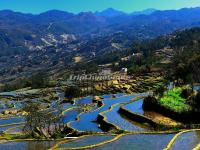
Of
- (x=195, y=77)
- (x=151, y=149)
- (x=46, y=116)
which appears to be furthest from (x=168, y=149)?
(x=195, y=77)

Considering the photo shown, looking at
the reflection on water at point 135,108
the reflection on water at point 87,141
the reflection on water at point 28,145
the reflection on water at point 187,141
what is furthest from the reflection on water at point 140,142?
the reflection on water at point 135,108

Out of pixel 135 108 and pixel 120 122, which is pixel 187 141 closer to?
pixel 120 122

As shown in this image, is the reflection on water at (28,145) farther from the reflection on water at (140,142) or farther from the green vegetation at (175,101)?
the green vegetation at (175,101)

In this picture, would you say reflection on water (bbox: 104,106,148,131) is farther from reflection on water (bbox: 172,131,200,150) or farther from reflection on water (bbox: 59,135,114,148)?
reflection on water (bbox: 172,131,200,150)

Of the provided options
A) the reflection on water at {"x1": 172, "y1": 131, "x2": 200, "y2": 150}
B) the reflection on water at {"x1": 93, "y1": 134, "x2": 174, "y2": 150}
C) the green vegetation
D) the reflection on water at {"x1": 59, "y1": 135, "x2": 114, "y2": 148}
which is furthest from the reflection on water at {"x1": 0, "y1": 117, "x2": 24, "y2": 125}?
the reflection on water at {"x1": 172, "y1": 131, "x2": 200, "y2": 150}

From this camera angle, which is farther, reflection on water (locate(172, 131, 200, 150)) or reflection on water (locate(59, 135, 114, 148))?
reflection on water (locate(59, 135, 114, 148))

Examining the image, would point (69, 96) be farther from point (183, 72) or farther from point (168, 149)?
point (168, 149)
